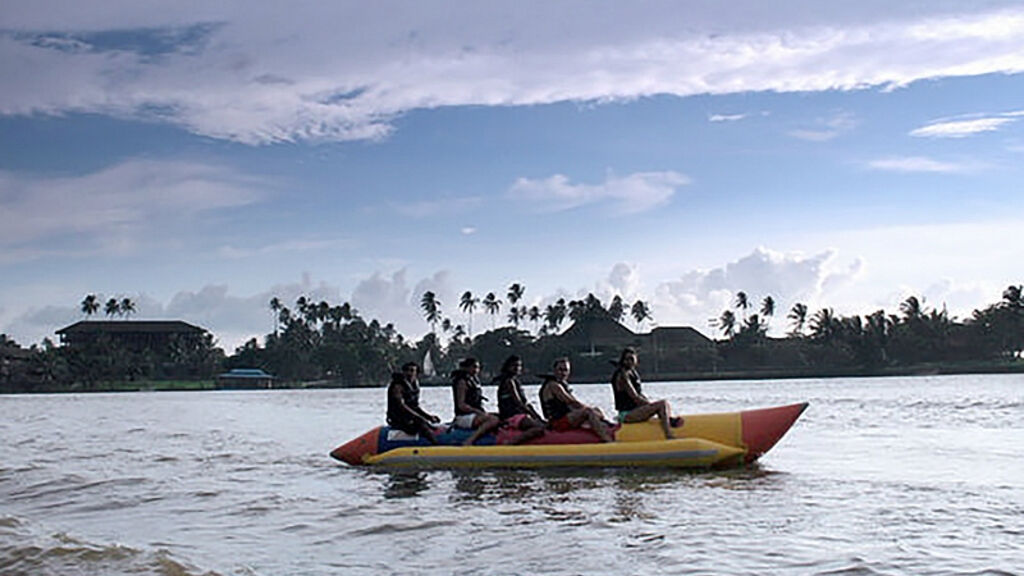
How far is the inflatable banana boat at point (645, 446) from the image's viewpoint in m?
12.1

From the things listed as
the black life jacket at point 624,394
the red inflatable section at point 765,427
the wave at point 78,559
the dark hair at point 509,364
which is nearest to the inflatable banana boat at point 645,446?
the red inflatable section at point 765,427

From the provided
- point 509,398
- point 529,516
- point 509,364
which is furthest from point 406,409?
point 529,516

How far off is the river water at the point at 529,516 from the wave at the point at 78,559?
0.02 m

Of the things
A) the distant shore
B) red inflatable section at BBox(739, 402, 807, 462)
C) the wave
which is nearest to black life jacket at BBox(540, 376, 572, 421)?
red inflatable section at BBox(739, 402, 807, 462)

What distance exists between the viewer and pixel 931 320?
92.2 m

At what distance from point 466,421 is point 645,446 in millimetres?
2601

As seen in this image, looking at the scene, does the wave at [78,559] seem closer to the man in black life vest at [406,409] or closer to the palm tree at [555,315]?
the man in black life vest at [406,409]

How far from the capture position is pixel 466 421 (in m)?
13.6

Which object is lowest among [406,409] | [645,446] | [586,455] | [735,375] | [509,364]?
[586,455]

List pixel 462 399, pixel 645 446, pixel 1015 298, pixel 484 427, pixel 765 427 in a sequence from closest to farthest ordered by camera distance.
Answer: pixel 645 446 → pixel 765 427 → pixel 484 427 → pixel 462 399 → pixel 1015 298

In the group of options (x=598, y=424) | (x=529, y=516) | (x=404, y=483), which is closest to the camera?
(x=529, y=516)

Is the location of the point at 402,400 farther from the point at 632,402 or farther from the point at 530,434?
the point at 632,402

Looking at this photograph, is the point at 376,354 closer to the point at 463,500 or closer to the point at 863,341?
the point at 863,341

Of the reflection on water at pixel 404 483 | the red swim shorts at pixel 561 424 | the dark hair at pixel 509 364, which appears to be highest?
the dark hair at pixel 509 364
